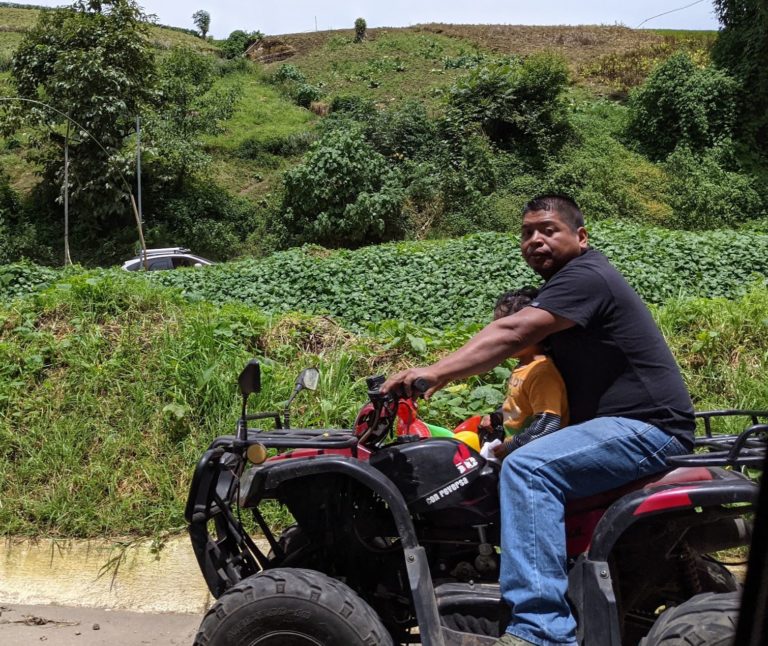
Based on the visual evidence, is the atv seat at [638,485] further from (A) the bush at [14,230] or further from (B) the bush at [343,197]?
(A) the bush at [14,230]

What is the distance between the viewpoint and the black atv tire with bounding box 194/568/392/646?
288 cm

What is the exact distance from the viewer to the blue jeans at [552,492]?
2744 mm

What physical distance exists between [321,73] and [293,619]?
37670 mm

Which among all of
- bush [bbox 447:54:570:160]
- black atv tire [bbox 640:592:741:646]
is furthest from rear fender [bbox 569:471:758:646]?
bush [bbox 447:54:570:160]

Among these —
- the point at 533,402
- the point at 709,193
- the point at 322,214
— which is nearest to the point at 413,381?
the point at 533,402

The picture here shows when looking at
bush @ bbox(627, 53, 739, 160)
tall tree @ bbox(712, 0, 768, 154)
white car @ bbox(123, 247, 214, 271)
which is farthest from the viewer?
bush @ bbox(627, 53, 739, 160)

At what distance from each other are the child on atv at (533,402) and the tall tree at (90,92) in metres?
20.2

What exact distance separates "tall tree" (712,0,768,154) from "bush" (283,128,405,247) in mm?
11065

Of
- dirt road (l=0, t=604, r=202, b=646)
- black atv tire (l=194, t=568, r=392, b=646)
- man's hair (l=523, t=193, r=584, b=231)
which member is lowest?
dirt road (l=0, t=604, r=202, b=646)

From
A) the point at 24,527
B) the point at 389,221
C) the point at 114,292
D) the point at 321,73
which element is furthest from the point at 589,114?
the point at 24,527

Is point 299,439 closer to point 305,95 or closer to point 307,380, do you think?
point 307,380

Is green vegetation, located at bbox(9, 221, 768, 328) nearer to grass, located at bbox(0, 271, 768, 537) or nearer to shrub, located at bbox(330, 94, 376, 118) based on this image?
grass, located at bbox(0, 271, 768, 537)

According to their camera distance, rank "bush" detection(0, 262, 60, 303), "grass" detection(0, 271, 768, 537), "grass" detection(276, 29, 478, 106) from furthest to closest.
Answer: "grass" detection(276, 29, 478, 106) → "bush" detection(0, 262, 60, 303) → "grass" detection(0, 271, 768, 537)

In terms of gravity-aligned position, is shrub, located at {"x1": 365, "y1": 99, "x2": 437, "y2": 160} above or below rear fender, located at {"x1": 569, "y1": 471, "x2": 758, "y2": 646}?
above
